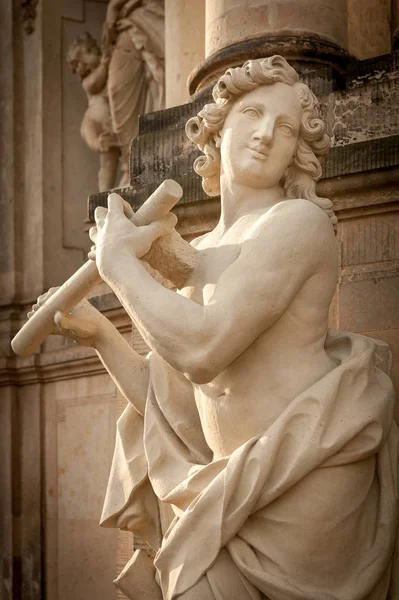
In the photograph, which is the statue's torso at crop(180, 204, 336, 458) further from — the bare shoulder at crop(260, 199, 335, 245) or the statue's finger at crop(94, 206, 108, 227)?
the statue's finger at crop(94, 206, 108, 227)

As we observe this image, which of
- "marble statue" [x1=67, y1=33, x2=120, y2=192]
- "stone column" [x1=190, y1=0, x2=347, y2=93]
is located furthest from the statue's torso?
"marble statue" [x1=67, y1=33, x2=120, y2=192]

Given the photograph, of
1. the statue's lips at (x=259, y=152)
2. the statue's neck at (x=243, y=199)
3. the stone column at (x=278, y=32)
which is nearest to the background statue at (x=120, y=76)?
the stone column at (x=278, y=32)

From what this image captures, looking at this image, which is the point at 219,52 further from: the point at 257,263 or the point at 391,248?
the point at 257,263

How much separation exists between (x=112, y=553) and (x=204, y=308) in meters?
4.80

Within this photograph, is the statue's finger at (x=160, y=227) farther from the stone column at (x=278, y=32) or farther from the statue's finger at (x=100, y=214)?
the stone column at (x=278, y=32)

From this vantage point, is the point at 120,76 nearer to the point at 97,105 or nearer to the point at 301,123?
the point at 97,105

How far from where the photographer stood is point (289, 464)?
3924mm

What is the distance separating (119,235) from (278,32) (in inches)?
89.8

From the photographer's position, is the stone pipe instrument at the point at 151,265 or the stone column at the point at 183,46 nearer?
the stone pipe instrument at the point at 151,265

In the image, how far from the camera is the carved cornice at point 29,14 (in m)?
10.4

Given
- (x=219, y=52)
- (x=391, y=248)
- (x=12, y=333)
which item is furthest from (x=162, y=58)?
(x=391, y=248)

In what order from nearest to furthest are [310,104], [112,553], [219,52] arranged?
[310,104] < [219,52] < [112,553]

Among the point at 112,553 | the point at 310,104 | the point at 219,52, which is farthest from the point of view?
the point at 112,553

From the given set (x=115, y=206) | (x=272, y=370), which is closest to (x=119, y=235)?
(x=115, y=206)
